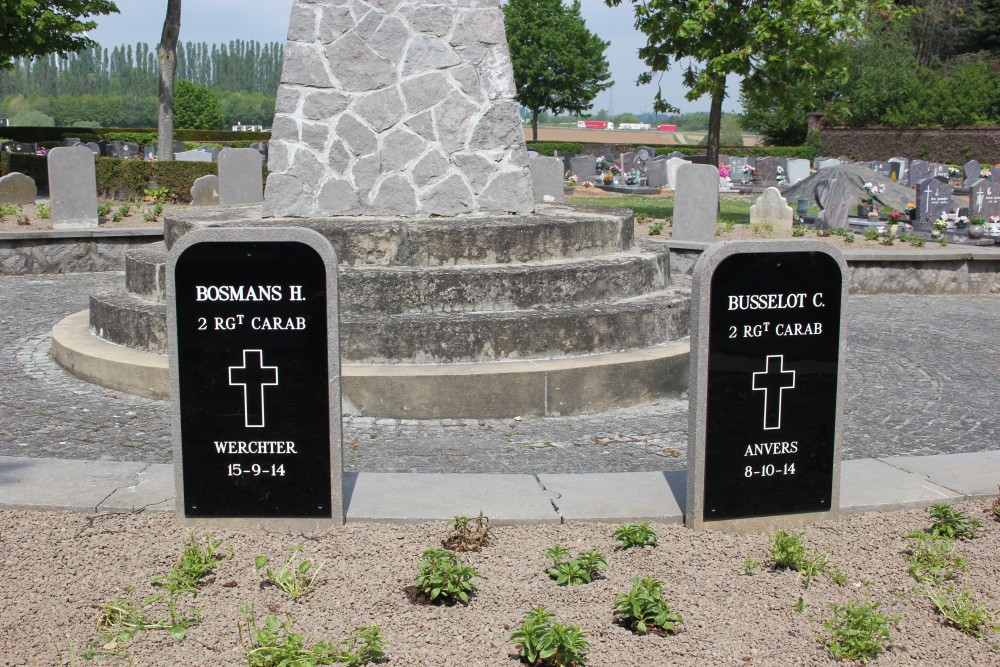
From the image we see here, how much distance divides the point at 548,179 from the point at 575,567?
1435 cm

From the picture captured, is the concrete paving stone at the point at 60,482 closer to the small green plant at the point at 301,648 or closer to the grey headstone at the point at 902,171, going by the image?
the small green plant at the point at 301,648

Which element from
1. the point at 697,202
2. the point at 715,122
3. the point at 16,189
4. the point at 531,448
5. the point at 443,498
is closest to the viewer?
the point at 443,498

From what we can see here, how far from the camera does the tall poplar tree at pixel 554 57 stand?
59.5 m

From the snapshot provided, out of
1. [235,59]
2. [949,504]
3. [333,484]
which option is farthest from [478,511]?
[235,59]

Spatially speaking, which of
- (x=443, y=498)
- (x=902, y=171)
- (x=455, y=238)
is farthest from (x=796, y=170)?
(x=443, y=498)

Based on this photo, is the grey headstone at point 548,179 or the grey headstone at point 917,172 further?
the grey headstone at point 917,172

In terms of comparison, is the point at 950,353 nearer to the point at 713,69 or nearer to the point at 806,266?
the point at 806,266

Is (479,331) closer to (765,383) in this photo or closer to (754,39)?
(765,383)

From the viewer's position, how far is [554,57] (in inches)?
2357

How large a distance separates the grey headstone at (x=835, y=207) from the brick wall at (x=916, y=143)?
24.2 m

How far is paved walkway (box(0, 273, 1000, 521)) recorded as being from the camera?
424 centimetres

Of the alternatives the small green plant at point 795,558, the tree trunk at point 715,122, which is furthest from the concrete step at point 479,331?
the tree trunk at point 715,122

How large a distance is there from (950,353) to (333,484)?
675 centimetres

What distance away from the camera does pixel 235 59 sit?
6235 inches
